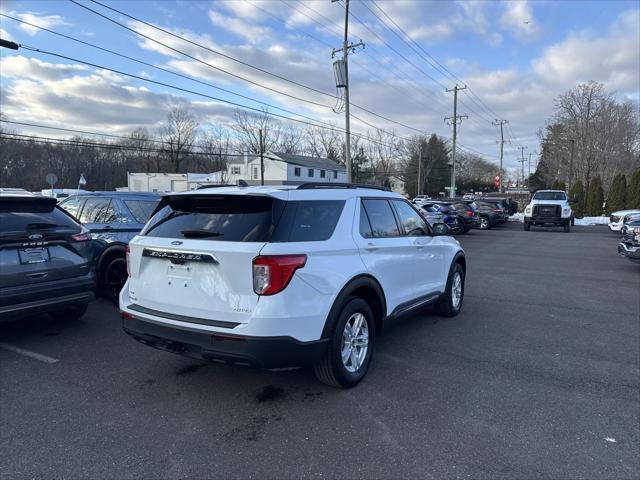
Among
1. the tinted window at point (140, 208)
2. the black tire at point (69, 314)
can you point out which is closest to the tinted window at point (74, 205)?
the tinted window at point (140, 208)

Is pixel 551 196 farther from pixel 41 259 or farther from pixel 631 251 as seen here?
pixel 41 259

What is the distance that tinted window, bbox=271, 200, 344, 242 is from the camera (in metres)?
3.39

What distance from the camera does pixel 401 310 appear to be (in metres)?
4.82

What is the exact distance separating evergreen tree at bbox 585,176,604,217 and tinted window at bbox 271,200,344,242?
39526mm

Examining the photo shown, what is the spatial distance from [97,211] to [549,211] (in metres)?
24.3

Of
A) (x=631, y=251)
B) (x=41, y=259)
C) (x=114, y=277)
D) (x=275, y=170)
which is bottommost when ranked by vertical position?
(x=114, y=277)

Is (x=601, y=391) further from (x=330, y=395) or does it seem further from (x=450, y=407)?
(x=330, y=395)

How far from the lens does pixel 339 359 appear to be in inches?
147

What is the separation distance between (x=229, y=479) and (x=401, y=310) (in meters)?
2.66

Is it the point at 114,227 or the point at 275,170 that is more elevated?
the point at 275,170

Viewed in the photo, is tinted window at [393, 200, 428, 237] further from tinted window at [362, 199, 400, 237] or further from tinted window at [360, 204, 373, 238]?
tinted window at [360, 204, 373, 238]

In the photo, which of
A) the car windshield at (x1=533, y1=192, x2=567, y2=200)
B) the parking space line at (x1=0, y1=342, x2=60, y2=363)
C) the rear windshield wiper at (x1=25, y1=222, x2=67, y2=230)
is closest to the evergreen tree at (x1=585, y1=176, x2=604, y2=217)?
the car windshield at (x1=533, y1=192, x2=567, y2=200)

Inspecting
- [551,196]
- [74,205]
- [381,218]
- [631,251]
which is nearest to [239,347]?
[381,218]

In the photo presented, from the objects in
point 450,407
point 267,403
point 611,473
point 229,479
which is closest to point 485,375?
point 450,407
